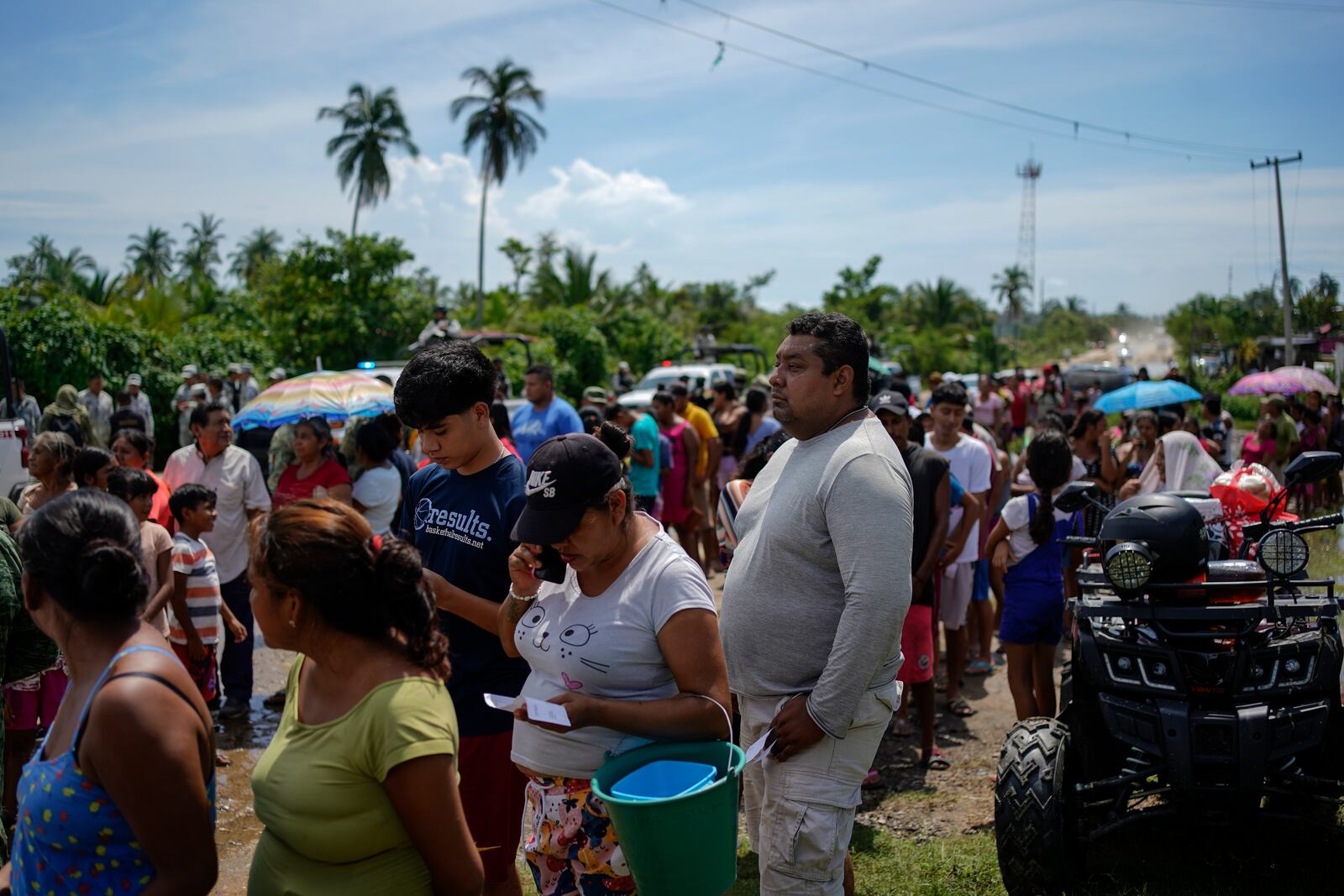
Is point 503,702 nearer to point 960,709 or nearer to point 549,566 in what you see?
point 549,566

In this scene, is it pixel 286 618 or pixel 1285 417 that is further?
pixel 1285 417

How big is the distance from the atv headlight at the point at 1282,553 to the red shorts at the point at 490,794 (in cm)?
282

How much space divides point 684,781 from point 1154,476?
20.0 ft

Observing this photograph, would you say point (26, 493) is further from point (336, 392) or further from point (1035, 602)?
point (1035, 602)

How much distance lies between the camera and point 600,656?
2773mm

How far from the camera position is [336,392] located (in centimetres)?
920

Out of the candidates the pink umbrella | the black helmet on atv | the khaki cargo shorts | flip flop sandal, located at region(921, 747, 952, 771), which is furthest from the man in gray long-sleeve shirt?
the pink umbrella

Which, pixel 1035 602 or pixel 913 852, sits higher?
pixel 1035 602

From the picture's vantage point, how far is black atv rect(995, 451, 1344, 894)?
378 centimetres

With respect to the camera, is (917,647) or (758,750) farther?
(917,647)

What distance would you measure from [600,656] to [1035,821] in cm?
215

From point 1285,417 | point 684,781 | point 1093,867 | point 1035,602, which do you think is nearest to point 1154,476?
point 1035,602

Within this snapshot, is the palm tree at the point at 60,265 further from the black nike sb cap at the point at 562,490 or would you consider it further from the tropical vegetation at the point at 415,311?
the black nike sb cap at the point at 562,490

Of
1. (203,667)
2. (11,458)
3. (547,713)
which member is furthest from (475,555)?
(11,458)
